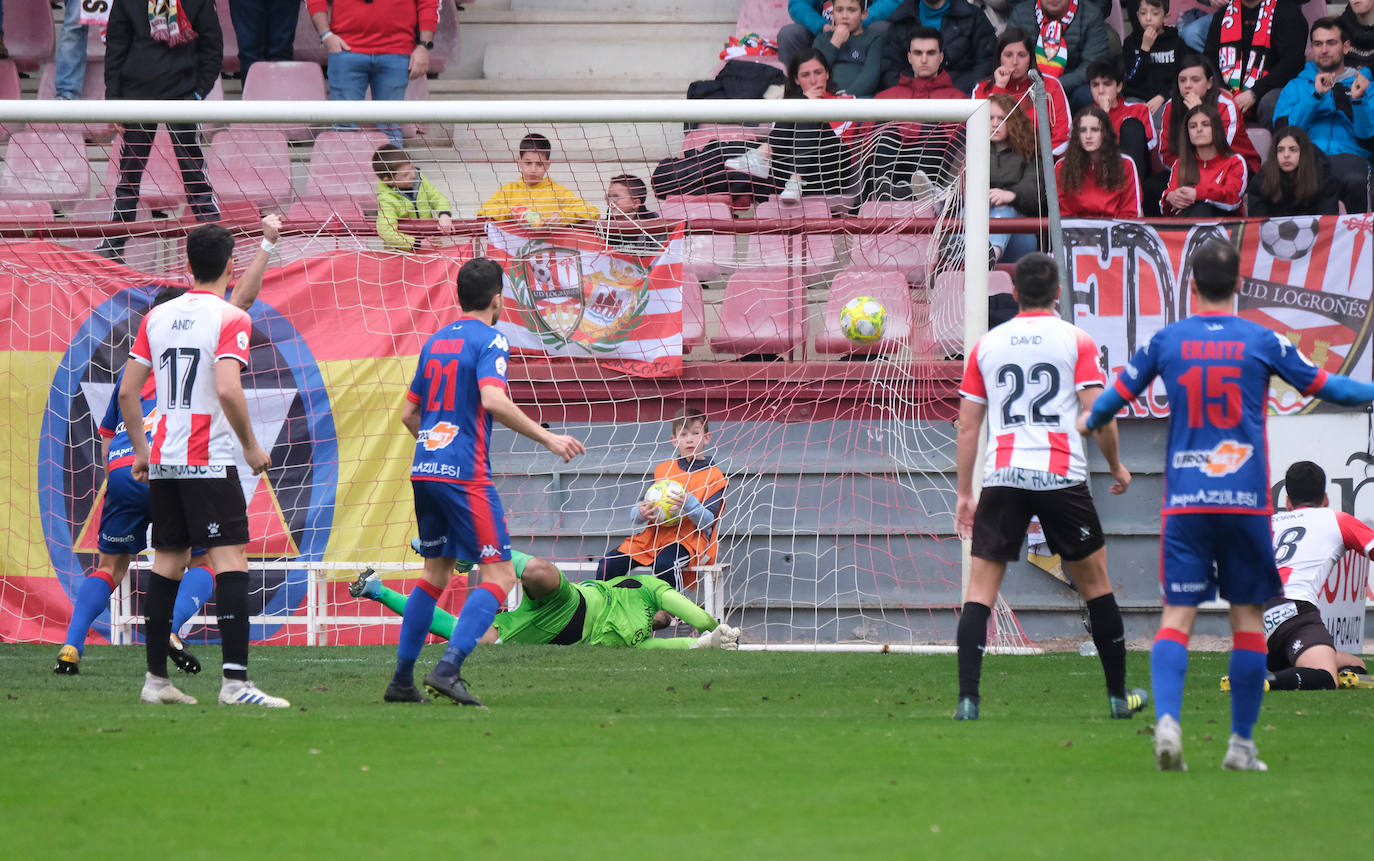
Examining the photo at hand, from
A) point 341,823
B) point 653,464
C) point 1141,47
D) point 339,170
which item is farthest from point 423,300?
point 341,823

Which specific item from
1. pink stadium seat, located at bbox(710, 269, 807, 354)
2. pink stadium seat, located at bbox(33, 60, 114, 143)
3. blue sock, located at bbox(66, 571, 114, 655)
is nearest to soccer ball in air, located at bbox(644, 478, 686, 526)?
pink stadium seat, located at bbox(710, 269, 807, 354)

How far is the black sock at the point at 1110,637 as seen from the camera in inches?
226

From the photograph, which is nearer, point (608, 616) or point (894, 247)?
point (608, 616)

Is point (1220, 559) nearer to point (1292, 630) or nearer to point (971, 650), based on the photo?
point (971, 650)

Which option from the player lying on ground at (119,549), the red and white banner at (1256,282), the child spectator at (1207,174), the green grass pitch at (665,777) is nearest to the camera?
the green grass pitch at (665,777)

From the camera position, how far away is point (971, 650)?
18.3ft

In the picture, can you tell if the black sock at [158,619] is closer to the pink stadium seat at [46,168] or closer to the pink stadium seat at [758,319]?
the pink stadium seat at [758,319]

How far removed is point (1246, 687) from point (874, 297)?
599 centimetres

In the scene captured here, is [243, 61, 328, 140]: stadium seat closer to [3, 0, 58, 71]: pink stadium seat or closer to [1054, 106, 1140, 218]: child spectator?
[3, 0, 58, 71]: pink stadium seat

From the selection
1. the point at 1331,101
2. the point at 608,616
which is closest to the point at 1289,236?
the point at 1331,101

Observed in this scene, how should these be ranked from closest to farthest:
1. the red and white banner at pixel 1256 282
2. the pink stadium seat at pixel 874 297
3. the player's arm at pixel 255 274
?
the player's arm at pixel 255 274 → the red and white banner at pixel 1256 282 → the pink stadium seat at pixel 874 297

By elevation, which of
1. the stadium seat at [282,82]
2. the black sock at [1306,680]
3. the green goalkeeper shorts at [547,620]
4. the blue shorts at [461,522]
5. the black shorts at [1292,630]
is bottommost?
the green goalkeeper shorts at [547,620]

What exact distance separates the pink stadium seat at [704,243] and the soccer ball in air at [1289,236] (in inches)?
144

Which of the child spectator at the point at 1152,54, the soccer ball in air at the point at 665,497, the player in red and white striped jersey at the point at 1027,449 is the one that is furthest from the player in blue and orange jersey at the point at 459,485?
the child spectator at the point at 1152,54
